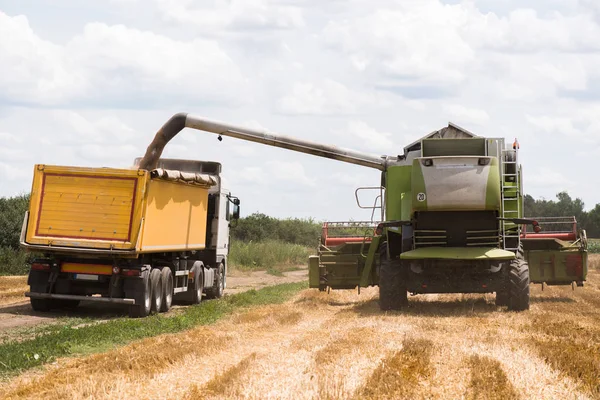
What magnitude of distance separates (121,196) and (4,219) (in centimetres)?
1976

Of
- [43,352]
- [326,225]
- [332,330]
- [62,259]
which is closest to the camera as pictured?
[43,352]

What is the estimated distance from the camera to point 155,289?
66.0ft

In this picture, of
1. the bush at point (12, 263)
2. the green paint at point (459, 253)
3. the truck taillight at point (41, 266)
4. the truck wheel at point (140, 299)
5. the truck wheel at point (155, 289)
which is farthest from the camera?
the bush at point (12, 263)

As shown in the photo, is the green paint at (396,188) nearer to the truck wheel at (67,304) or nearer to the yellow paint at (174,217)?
the yellow paint at (174,217)

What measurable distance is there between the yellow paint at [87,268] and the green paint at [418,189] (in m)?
6.88

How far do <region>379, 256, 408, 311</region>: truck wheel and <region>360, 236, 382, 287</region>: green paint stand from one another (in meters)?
1.36

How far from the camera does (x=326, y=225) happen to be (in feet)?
79.0

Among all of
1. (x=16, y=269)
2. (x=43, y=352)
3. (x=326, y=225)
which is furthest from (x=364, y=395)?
(x=16, y=269)

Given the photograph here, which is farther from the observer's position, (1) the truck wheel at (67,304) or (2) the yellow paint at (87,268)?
(1) the truck wheel at (67,304)

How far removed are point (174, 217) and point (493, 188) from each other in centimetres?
769

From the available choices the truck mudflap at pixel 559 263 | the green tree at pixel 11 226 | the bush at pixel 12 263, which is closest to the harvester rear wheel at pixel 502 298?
the truck mudflap at pixel 559 263

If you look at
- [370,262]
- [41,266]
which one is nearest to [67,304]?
[41,266]

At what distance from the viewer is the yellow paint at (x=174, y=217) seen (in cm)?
1947

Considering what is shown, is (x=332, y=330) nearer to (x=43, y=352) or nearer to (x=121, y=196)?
(x=43, y=352)
